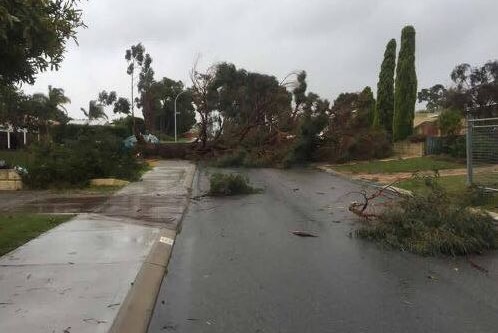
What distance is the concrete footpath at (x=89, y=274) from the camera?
19.6 feet

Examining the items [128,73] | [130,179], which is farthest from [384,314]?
[128,73]

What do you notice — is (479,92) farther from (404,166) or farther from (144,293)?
(144,293)

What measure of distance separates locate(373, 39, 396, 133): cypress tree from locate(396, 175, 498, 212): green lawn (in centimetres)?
2445

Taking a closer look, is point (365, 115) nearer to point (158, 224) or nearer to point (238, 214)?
point (238, 214)

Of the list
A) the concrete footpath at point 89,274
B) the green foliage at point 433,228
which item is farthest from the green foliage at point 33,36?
the green foliage at point 433,228

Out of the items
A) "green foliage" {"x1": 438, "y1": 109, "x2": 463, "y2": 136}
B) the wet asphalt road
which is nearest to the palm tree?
"green foliage" {"x1": 438, "y1": 109, "x2": 463, "y2": 136}

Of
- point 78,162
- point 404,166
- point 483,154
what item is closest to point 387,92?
point 404,166

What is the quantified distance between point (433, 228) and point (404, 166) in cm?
1965

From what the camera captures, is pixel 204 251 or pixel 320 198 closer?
pixel 204 251

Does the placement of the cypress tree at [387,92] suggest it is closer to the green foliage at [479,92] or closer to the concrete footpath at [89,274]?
the green foliage at [479,92]

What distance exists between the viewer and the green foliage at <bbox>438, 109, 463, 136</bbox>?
35.4 m

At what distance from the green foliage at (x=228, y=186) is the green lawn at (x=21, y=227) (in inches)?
238

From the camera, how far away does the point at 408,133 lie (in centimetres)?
4153

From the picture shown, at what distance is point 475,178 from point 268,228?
702 cm
